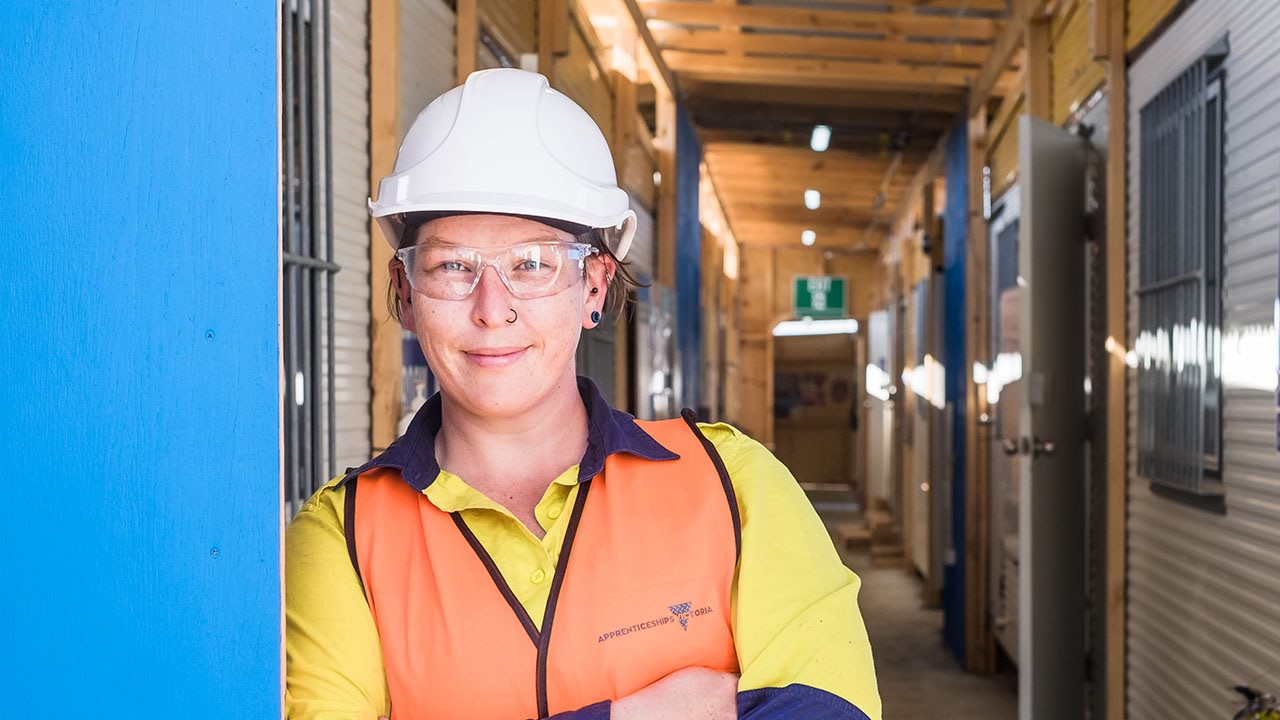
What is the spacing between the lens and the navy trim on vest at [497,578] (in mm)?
1412

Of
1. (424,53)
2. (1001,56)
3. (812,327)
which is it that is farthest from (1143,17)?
(812,327)

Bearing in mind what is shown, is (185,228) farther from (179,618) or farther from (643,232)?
(643,232)

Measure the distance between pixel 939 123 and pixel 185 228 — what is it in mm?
7884

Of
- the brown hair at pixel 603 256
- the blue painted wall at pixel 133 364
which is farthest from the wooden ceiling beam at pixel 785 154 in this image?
the blue painted wall at pixel 133 364

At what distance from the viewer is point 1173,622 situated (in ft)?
12.2

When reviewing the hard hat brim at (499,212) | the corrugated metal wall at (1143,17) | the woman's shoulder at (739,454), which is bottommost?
the woman's shoulder at (739,454)

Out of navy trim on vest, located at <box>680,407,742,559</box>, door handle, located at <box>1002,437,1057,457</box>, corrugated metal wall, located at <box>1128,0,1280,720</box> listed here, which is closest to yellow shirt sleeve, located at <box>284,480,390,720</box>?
navy trim on vest, located at <box>680,407,742,559</box>

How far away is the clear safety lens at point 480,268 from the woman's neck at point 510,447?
174mm

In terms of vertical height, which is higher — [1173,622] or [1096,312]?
[1096,312]

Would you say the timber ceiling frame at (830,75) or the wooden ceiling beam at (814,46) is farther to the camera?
the wooden ceiling beam at (814,46)

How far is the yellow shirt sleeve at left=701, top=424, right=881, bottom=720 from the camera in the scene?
4.61 feet

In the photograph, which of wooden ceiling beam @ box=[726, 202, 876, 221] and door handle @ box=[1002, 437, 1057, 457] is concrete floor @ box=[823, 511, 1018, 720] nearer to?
door handle @ box=[1002, 437, 1057, 457]

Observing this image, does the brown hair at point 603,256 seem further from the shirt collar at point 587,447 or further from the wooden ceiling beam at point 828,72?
the wooden ceiling beam at point 828,72

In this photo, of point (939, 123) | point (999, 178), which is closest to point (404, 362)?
point (999, 178)
